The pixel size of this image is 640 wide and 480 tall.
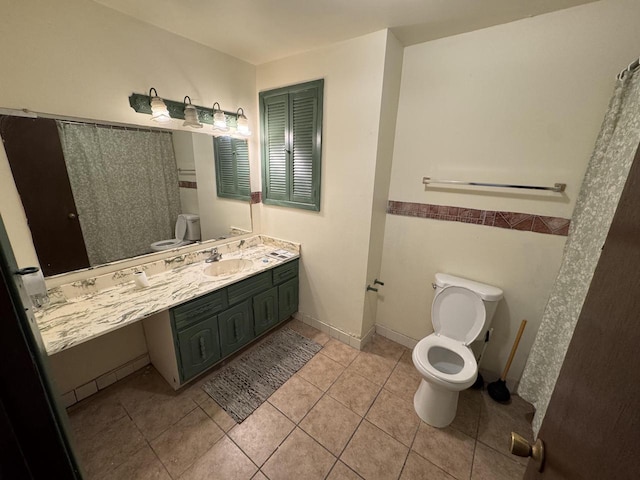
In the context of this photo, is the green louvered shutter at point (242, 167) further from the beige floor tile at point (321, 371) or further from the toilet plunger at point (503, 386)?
the toilet plunger at point (503, 386)

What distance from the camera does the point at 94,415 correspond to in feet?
5.25

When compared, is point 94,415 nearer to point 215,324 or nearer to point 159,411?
point 159,411

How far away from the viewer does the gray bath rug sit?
5.65ft

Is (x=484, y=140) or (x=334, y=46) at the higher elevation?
(x=334, y=46)

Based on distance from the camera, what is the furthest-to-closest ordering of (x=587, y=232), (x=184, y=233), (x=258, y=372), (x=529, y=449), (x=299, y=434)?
(x=184, y=233) < (x=258, y=372) < (x=299, y=434) < (x=587, y=232) < (x=529, y=449)

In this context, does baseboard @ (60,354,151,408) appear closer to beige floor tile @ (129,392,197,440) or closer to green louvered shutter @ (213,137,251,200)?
beige floor tile @ (129,392,197,440)

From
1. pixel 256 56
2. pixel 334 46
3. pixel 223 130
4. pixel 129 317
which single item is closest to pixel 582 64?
pixel 334 46

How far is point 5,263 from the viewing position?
43 centimetres

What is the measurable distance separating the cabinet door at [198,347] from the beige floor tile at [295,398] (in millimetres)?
536

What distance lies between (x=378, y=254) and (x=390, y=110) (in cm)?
114

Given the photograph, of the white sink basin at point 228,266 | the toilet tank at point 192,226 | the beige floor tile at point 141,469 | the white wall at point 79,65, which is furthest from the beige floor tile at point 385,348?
the white wall at point 79,65

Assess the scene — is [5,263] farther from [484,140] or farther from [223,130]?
[484,140]

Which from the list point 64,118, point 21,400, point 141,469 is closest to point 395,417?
point 141,469

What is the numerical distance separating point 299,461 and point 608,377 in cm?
151
